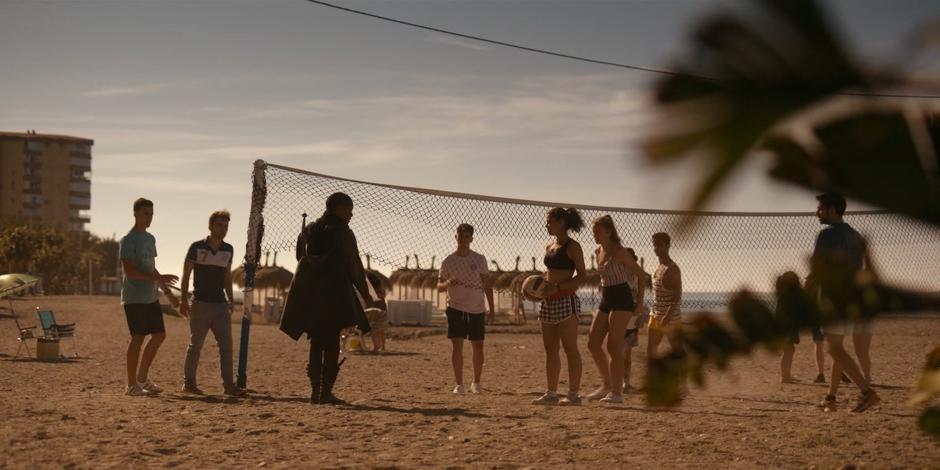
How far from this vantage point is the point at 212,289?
9102 mm

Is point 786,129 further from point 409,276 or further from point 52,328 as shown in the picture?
point 409,276

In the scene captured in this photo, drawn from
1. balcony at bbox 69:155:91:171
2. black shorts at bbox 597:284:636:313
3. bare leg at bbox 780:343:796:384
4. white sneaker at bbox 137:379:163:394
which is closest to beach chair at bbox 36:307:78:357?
white sneaker at bbox 137:379:163:394

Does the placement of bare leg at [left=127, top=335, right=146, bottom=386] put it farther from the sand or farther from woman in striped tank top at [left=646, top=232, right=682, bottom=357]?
woman in striped tank top at [left=646, top=232, right=682, bottom=357]

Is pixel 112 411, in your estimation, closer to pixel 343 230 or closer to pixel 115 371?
pixel 343 230

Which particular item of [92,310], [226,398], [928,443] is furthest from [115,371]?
[92,310]

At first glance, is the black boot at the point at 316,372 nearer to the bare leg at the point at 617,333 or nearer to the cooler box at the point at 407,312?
the bare leg at the point at 617,333

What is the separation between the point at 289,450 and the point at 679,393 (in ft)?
13.1

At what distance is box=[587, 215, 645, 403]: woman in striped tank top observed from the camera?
8.66 meters

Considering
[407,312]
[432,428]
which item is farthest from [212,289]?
[407,312]

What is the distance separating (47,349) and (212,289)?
22.3 ft

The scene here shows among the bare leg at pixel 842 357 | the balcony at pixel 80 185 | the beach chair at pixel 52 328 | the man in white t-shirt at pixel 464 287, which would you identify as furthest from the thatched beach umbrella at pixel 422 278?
the balcony at pixel 80 185

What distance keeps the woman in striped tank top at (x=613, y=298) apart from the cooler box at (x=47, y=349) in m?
8.83

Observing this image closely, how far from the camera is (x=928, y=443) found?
661cm

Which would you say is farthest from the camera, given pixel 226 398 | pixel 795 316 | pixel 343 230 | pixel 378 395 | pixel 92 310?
pixel 92 310
